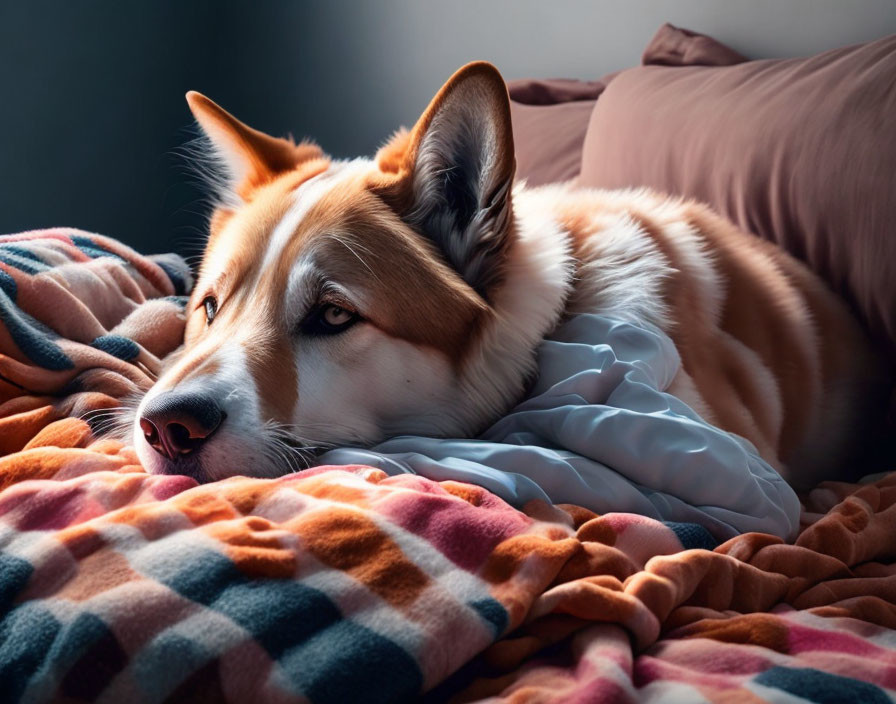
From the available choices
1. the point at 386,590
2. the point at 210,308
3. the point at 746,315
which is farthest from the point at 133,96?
the point at 386,590

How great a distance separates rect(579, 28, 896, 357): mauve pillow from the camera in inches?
48.1

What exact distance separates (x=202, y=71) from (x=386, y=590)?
11.5 feet

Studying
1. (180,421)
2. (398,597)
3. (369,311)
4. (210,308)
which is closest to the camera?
(398,597)

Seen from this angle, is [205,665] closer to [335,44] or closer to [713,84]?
[713,84]

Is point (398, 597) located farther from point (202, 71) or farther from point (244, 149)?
point (202, 71)

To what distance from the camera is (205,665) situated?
543 millimetres

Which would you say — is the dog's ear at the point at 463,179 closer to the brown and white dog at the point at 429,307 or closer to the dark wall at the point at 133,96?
the brown and white dog at the point at 429,307

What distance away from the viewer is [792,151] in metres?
1.33

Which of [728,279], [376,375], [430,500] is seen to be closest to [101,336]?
[376,375]

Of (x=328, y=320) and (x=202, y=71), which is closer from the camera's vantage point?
(x=328, y=320)

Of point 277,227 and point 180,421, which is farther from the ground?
point 277,227

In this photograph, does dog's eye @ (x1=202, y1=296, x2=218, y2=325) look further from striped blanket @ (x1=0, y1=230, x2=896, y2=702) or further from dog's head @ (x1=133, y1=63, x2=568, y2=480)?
striped blanket @ (x1=0, y1=230, x2=896, y2=702)

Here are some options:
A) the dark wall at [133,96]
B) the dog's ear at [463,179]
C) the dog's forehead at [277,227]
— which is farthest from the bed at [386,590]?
the dark wall at [133,96]

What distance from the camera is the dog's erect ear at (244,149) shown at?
1331 millimetres
